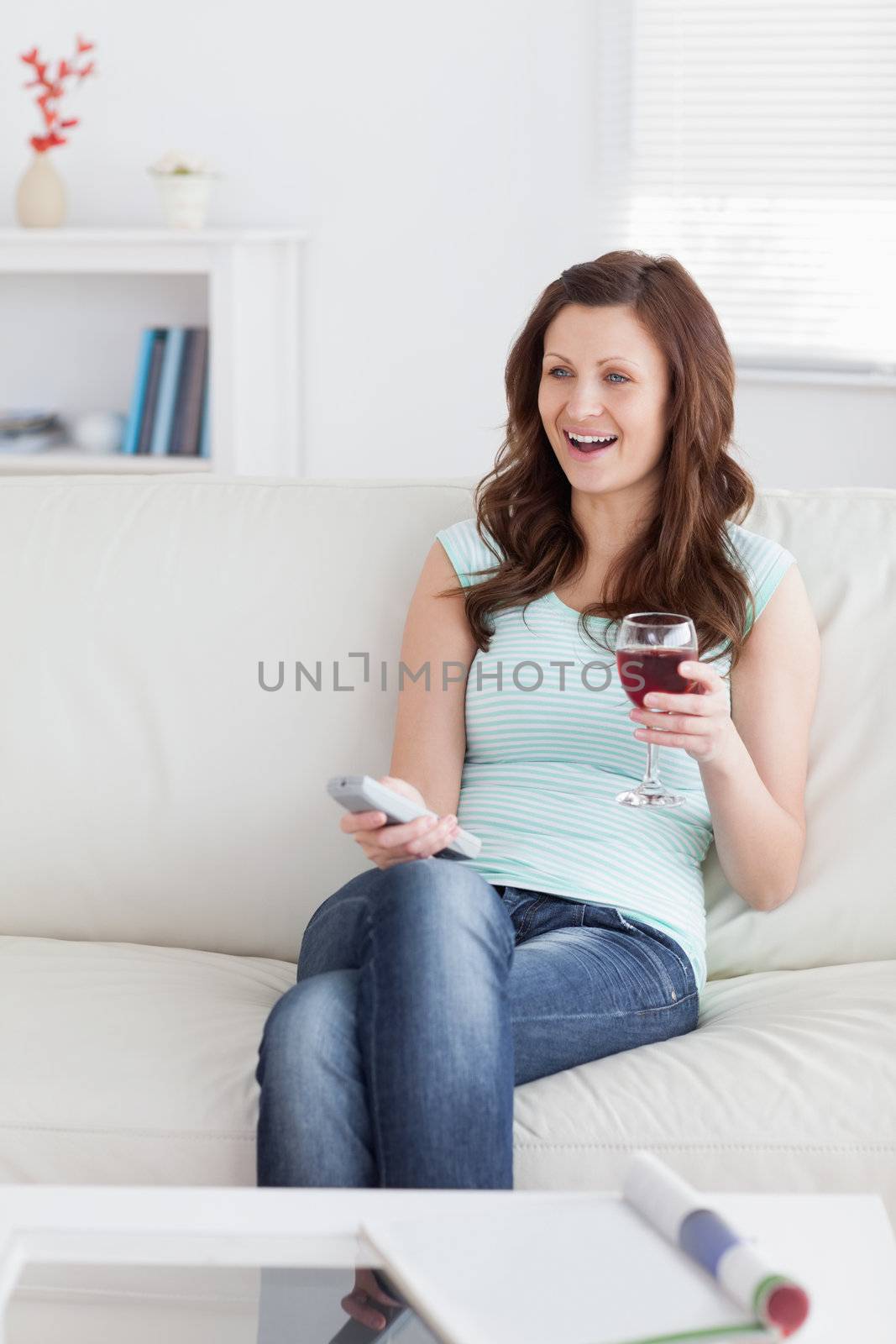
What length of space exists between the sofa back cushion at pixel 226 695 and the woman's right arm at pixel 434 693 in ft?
0.28

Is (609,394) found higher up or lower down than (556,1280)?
higher up

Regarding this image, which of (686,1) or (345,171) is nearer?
(686,1)

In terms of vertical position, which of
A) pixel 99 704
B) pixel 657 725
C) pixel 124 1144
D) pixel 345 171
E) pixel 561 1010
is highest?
pixel 345 171

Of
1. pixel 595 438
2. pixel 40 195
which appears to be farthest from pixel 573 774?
pixel 40 195

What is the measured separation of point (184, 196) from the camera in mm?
3648

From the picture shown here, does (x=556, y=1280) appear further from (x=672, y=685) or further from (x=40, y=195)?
(x=40, y=195)

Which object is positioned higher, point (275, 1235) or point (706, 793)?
point (706, 793)

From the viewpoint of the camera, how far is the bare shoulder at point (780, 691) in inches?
65.1

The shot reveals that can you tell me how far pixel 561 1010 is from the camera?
57.1 inches

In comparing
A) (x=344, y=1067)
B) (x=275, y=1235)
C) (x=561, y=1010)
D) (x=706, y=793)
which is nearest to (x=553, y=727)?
(x=706, y=793)

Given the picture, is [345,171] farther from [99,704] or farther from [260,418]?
[99,704]

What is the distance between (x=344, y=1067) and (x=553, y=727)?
22.0 inches

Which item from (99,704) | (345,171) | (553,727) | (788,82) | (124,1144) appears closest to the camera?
(124,1144)

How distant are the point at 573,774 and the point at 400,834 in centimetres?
29
